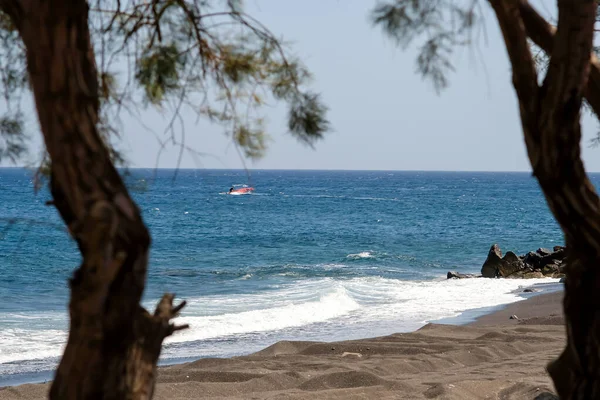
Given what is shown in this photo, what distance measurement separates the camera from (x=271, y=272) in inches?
1158

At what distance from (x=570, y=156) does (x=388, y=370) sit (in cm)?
628

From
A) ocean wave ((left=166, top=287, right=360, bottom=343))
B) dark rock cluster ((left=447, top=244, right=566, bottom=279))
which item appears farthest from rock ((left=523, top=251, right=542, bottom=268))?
ocean wave ((left=166, top=287, right=360, bottom=343))

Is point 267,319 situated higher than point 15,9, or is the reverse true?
point 15,9

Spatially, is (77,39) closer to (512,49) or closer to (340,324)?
(512,49)

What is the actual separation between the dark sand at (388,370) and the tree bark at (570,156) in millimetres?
3697

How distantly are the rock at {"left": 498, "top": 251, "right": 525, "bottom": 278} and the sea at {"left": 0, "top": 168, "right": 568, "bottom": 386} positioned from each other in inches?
67.8

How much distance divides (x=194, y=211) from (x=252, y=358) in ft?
185

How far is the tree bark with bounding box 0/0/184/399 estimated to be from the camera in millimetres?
3008

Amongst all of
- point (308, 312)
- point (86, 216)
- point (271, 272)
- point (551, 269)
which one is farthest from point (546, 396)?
point (271, 272)

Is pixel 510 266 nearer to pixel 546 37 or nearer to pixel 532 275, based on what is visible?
pixel 532 275

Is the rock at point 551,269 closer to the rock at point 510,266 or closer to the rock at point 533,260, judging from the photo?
the rock at point 533,260

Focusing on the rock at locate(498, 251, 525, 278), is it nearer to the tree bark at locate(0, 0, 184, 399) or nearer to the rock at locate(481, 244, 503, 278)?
the rock at locate(481, 244, 503, 278)

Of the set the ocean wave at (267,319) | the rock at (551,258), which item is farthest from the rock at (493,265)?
the ocean wave at (267,319)

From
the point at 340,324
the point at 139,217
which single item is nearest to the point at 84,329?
the point at 139,217
